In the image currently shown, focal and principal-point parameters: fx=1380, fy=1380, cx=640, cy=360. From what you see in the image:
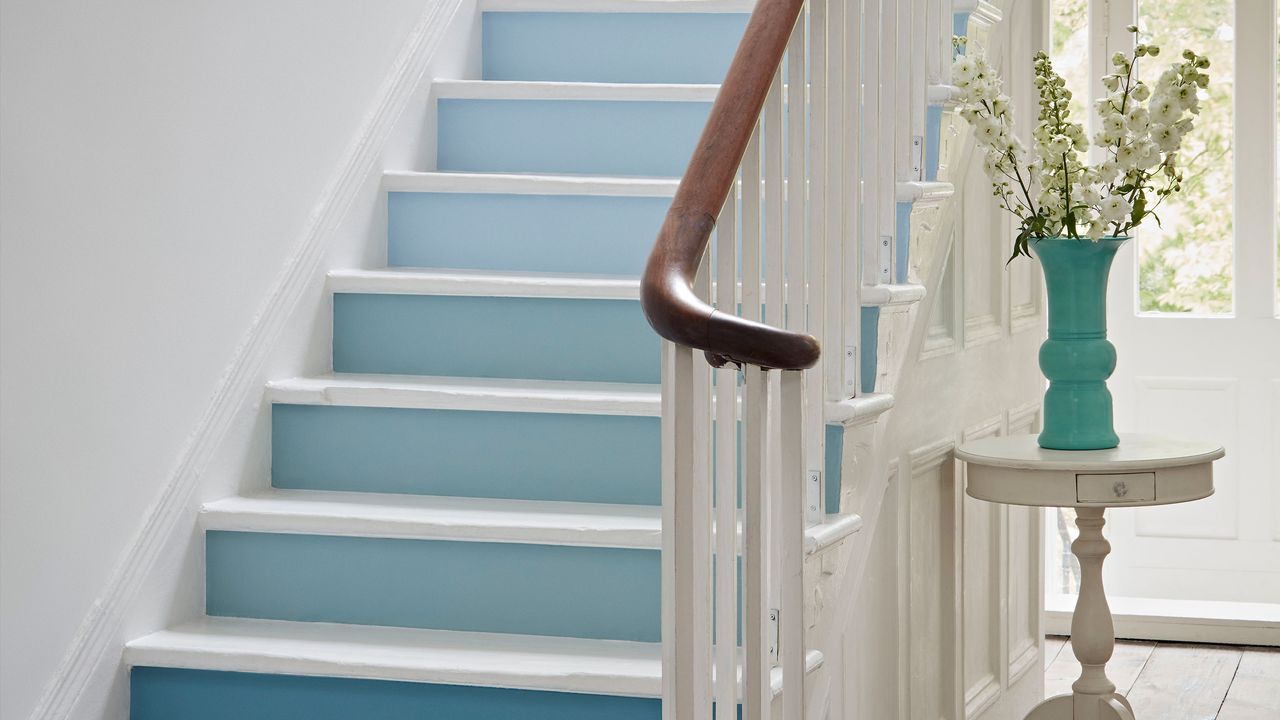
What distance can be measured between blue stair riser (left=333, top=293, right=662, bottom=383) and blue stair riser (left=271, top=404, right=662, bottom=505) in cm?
24

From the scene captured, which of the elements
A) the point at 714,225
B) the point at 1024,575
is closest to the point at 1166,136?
the point at 1024,575

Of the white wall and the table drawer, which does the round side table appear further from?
the white wall

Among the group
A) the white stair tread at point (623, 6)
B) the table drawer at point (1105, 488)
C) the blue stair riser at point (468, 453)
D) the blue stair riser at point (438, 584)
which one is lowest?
the blue stair riser at point (438, 584)

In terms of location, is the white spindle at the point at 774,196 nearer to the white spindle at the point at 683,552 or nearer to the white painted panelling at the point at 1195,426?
the white spindle at the point at 683,552

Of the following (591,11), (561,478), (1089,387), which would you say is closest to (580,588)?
(561,478)

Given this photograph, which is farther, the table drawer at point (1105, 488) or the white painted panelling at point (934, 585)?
the white painted panelling at point (934, 585)

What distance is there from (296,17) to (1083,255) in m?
1.74

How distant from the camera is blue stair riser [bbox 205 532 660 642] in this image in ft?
7.54

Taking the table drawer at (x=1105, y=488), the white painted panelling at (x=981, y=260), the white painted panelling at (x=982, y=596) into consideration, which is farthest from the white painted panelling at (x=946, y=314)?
the table drawer at (x=1105, y=488)

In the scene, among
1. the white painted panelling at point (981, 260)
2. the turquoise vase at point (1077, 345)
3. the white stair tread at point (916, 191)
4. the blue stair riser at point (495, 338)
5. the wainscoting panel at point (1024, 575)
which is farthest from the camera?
the wainscoting panel at point (1024, 575)

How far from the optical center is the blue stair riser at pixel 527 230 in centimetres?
294

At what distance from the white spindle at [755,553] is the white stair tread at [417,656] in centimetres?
49

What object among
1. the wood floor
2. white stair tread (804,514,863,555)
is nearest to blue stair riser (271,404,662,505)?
white stair tread (804,514,863,555)

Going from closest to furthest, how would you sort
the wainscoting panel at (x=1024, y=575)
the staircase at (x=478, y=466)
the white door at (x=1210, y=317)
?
the staircase at (x=478, y=466), the wainscoting panel at (x=1024, y=575), the white door at (x=1210, y=317)
